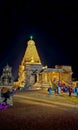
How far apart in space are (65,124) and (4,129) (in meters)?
3.52

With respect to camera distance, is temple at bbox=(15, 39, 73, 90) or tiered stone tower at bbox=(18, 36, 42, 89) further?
tiered stone tower at bbox=(18, 36, 42, 89)

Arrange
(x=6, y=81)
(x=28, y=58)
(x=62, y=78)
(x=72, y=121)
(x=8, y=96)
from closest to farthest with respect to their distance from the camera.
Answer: (x=72, y=121), (x=8, y=96), (x=6, y=81), (x=62, y=78), (x=28, y=58)

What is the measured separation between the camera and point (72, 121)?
15.8 meters

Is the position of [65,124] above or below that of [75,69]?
below

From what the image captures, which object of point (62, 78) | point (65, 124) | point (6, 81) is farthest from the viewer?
point (62, 78)

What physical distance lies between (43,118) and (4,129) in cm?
410

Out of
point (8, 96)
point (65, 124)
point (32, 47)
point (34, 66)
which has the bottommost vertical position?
point (65, 124)

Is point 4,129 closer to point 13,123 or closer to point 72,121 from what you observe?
point 13,123

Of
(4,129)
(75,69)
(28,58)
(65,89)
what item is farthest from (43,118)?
(75,69)

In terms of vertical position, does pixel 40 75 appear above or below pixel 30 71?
Answer: below

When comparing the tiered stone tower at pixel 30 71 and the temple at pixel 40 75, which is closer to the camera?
the temple at pixel 40 75

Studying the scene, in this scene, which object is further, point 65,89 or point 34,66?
point 34,66

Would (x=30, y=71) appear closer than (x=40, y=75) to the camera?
No

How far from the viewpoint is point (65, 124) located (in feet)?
48.7
